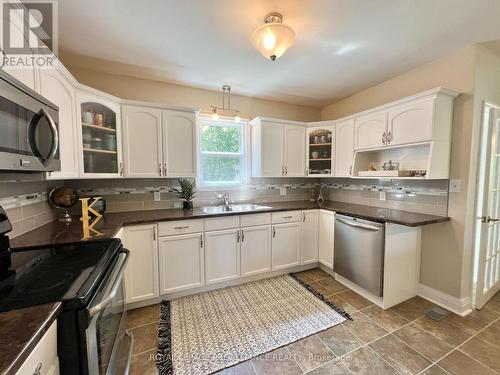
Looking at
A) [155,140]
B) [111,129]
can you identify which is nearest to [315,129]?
[155,140]

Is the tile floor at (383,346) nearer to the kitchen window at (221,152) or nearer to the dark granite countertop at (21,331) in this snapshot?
the dark granite countertop at (21,331)

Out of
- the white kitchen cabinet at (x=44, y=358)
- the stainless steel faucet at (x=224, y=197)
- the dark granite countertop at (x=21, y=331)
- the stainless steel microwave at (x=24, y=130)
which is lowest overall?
the white kitchen cabinet at (x=44, y=358)

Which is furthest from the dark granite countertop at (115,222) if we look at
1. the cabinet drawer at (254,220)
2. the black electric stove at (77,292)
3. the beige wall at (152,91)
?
the beige wall at (152,91)

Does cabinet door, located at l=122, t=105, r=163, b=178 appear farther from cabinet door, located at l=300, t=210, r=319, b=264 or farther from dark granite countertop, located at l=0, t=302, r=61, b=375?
cabinet door, located at l=300, t=210, r=319, b=264

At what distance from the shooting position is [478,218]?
2.10m

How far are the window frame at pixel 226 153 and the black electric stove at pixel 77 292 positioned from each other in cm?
166

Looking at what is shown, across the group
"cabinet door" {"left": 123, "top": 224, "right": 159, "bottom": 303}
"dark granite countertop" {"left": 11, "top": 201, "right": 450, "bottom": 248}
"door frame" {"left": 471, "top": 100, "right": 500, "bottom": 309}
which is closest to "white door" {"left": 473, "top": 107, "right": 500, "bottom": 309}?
"door frame" {"left": 471, "top": 100, "right": 500, "bottom": 309}

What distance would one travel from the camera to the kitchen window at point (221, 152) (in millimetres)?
3014

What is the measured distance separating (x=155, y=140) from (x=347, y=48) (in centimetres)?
217

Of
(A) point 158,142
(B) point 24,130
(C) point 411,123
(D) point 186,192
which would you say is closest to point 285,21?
(C) point 411,123

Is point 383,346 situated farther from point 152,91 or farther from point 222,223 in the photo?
point 152,91

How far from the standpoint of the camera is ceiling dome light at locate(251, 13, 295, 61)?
57.2 inches
